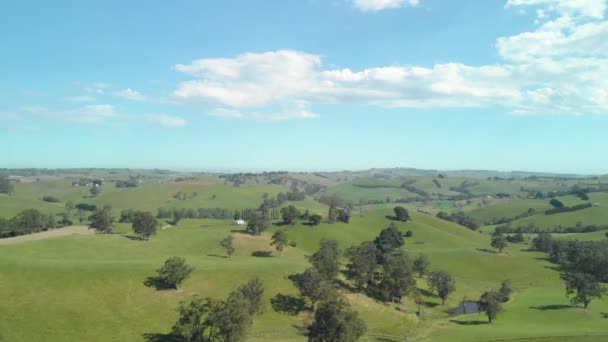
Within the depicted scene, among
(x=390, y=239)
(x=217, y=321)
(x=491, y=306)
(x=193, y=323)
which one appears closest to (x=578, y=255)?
(x=390, y=239)

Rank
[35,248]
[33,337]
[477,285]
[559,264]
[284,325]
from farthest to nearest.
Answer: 1. [559,264]
2. [477,285]
3. [35,248]
4. [284,325]
5. [33,337]

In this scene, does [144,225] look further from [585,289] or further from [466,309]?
[585,289]

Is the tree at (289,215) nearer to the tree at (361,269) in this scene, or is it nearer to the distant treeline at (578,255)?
the tree at (361,269)

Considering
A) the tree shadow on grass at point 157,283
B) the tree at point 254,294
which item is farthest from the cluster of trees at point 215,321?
the tree shadow on grass at point 157,283

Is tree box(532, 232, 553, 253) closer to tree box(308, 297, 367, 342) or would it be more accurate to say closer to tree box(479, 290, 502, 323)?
tree box(479, 290, 502, 323)

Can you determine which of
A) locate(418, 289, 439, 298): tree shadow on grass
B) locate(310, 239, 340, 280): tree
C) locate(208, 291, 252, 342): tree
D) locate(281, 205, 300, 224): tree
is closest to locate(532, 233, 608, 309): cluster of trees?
locate(418, 289, 439, 298): tree shadow on grass

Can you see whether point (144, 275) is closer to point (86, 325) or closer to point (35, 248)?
point (86, 325)

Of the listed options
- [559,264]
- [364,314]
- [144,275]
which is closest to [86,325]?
[144,275]
